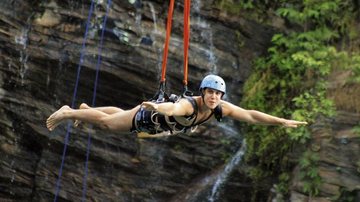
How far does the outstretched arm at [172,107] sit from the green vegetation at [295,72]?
11.7 feet

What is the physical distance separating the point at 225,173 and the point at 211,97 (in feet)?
14.7

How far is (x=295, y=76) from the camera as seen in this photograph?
35.9ft

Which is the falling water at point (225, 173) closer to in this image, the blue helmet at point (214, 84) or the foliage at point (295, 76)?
the foliage at point (295, 76)

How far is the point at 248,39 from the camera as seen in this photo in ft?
38.3

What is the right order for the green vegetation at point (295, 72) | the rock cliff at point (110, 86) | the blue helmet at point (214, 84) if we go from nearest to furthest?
the blue helmet at point (214, 84) → the green vegetation at point (295, 72) → the rock cliff at point (110, 86)

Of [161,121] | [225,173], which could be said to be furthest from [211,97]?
[225,173]

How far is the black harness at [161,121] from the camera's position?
6.59m

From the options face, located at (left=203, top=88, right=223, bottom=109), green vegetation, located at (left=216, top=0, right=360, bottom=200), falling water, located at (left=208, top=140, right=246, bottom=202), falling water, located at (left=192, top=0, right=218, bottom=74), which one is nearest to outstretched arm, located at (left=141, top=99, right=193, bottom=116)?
face, located at (left=203, top=88, right=223, bottom=109)

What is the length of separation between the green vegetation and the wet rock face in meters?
0.39

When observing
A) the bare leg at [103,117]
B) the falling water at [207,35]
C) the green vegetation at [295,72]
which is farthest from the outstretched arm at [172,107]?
the falling water at [207,35]

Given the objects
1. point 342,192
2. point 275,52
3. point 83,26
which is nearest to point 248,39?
point 275,52

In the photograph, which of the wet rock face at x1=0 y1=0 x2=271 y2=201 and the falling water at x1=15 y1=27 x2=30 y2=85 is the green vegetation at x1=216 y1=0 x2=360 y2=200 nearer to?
the wet rock face at x1=0 y1=0 x2=271 y2=201

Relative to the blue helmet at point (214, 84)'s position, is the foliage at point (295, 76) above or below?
above

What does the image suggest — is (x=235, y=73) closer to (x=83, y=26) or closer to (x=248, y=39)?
(x=248, y=39)
